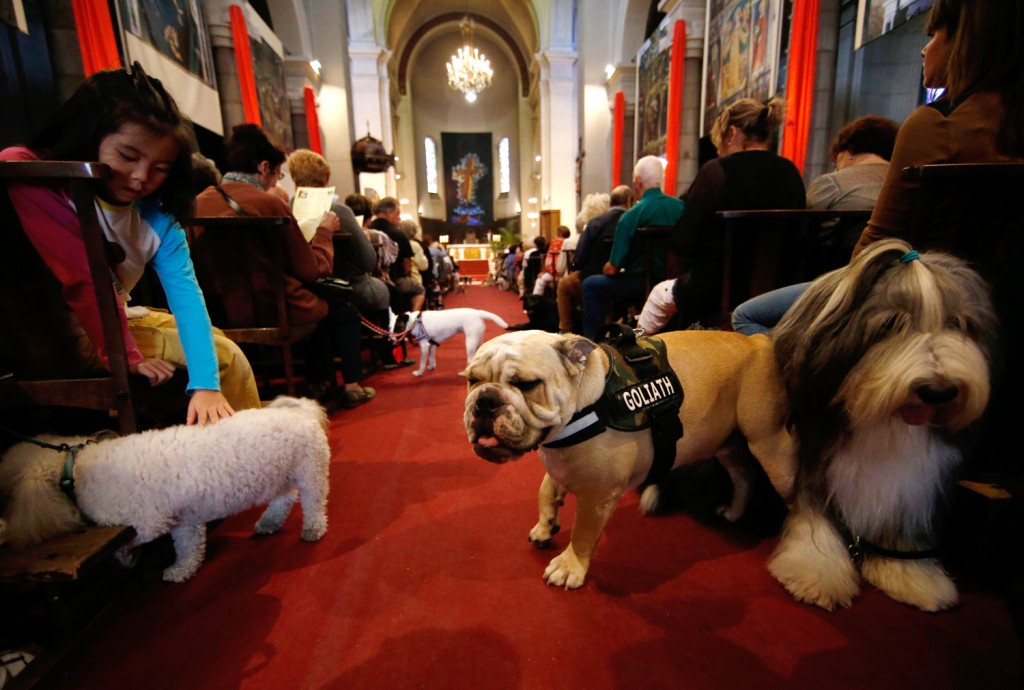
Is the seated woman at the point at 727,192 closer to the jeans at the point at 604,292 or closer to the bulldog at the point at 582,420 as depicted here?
the bulldog at the point at 582,420

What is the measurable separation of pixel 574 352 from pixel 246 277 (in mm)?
2337

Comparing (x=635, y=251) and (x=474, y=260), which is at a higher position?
(x=635, y=251)

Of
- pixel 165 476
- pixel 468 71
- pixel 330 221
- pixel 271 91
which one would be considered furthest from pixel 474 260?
pixel 165 476

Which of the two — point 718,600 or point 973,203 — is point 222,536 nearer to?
point 718,600

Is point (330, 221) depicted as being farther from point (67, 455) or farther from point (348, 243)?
point (67, 455)

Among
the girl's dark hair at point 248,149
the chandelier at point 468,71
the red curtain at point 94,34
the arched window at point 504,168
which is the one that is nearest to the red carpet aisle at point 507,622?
the girl's dark hair at point 248,149

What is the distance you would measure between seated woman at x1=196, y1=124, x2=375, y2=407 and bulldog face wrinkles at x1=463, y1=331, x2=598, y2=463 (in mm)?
2049

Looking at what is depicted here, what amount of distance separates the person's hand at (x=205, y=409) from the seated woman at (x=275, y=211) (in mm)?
1354

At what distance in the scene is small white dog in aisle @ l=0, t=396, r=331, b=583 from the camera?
4.18 feet

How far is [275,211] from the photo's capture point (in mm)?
2707

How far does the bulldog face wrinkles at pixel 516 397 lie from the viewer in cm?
118

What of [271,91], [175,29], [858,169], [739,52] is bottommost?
[858,169]

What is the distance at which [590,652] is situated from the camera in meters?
1.26

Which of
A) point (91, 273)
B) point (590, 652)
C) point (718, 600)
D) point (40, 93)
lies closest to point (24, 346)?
point (91, 273)
